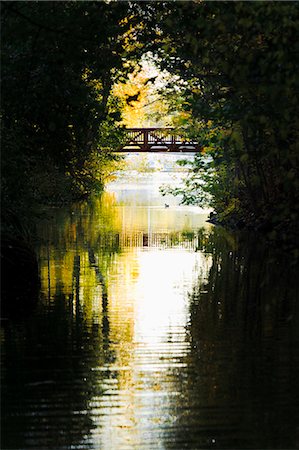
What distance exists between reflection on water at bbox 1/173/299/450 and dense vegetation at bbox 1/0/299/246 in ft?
4.95

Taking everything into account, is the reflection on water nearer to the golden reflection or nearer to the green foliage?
the golden reflection

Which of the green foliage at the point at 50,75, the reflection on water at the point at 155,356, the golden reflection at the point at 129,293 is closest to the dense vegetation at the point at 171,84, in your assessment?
the green foliage at the point at 50,75

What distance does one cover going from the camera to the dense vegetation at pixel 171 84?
6918 mm

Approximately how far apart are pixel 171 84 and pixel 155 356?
14951 millimetres

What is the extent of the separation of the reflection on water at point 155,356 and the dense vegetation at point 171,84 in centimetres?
151

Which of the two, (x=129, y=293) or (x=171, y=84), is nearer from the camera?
(x=129, y=293)

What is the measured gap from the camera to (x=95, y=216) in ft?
109

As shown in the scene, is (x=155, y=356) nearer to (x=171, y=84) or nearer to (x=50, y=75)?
(x=50, y=75)

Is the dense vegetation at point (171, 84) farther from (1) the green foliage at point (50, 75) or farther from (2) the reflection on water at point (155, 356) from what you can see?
(2) the reflection on water at point (155, 356)

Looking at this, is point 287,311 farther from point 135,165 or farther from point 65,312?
point 135,165

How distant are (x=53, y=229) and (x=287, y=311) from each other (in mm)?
13995

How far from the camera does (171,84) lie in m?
24.5

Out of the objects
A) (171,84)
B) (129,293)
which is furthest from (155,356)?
(171,84)

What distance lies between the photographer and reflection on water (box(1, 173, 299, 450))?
25.2 ft
